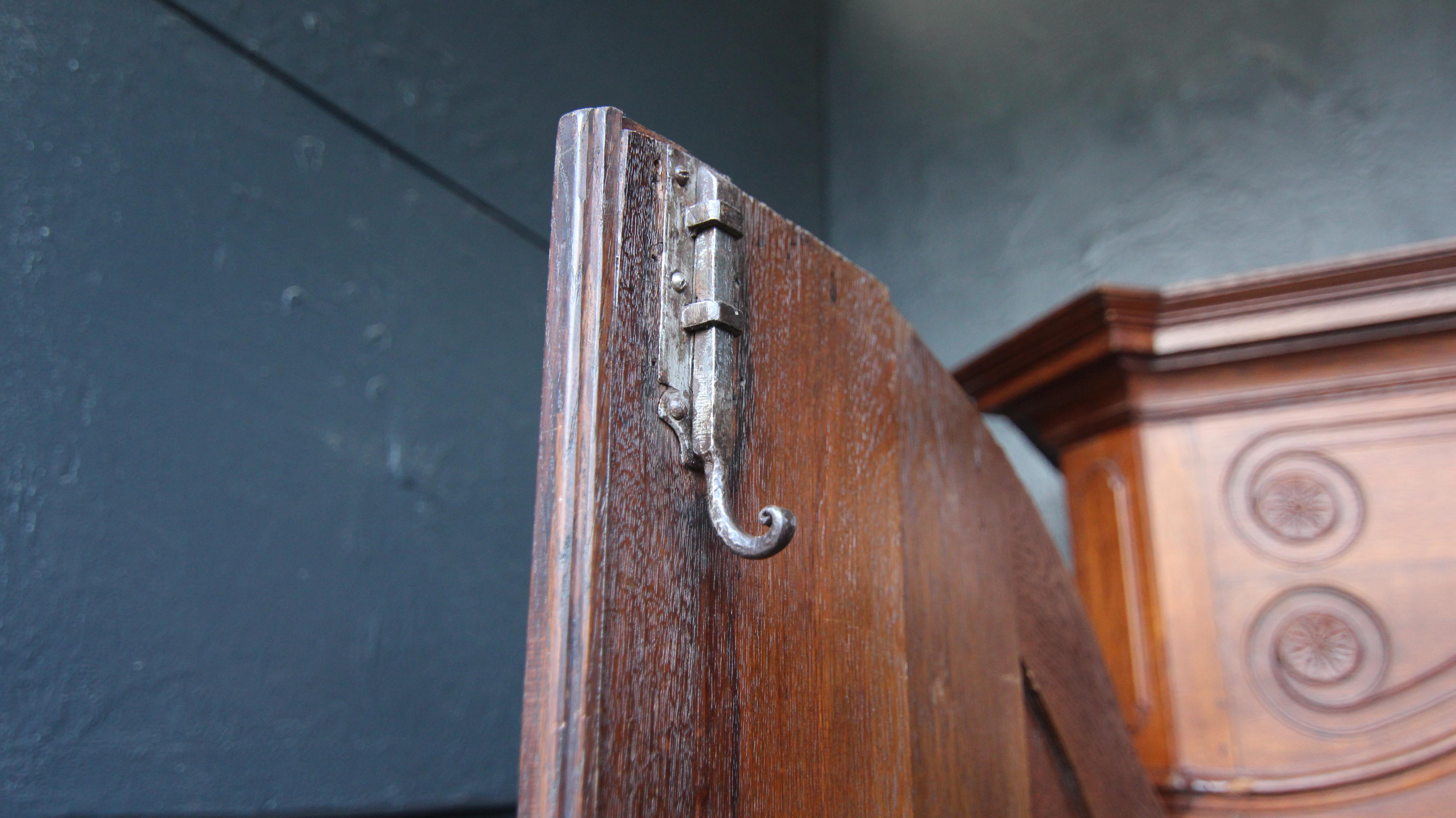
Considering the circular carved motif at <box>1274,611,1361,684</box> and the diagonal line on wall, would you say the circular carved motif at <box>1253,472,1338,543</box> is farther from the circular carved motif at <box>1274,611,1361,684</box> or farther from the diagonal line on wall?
the diagonal line on wall

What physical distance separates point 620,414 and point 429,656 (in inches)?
49.0

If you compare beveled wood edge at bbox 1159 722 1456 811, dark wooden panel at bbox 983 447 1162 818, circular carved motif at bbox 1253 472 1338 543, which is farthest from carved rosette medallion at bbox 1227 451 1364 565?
dark wooden panel at bbox 983 447 1162 818

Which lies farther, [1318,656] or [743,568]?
[1318,656]

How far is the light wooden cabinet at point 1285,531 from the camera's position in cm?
133

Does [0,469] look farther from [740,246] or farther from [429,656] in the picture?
[740,246]

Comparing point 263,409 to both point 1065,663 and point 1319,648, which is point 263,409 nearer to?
point 1065,663

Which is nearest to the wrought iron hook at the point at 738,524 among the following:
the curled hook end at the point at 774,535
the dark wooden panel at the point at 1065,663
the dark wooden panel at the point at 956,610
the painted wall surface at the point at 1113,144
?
the curled hook end at the point at 774,535

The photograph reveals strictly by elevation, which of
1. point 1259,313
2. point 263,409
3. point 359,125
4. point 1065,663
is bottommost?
point 1065,663

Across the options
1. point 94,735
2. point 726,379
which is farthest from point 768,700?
point 94,735

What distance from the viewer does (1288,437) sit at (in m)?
1.45

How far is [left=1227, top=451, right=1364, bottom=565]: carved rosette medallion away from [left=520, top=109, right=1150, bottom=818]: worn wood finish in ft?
3.17

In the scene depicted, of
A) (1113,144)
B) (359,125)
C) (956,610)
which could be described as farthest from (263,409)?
(1113,144)

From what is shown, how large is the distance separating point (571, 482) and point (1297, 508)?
4.33ft

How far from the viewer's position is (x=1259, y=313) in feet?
4.75
